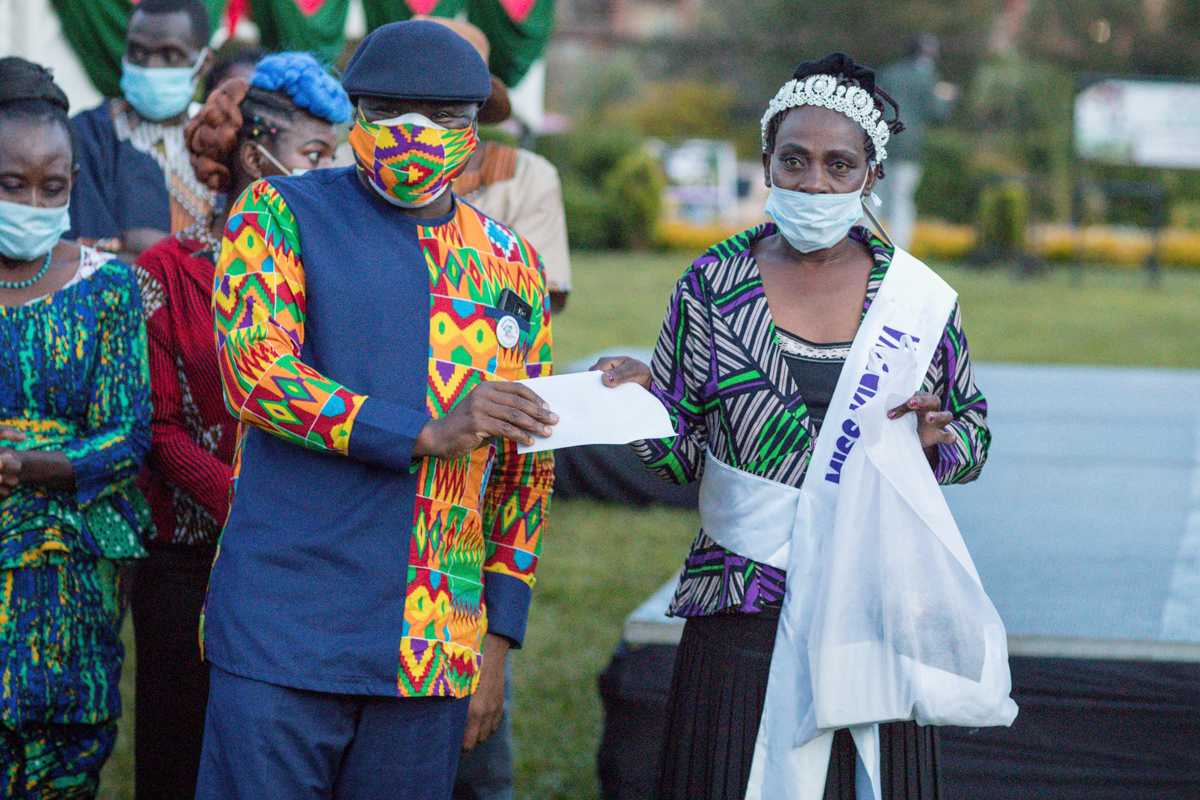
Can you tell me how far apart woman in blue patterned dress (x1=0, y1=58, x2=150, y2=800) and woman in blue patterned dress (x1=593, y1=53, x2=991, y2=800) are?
1146mm

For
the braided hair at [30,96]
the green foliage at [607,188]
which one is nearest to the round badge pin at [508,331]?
the braided hair at [30,96]

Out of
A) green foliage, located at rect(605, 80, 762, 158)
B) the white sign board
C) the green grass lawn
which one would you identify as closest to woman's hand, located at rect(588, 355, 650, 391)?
the green grass lawn

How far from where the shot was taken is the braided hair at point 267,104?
9.62ft

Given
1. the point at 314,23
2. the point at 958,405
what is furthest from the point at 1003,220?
the point at 958,405

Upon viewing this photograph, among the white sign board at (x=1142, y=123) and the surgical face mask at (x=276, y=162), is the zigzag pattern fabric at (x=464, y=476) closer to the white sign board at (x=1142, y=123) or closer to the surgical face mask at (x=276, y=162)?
the surgical face mask at (x=276, y=162)

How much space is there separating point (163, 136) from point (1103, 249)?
25123 mm

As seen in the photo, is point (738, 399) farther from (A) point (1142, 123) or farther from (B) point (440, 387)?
(A) point (1142, 123)

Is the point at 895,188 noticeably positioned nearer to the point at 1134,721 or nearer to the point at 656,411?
the point at 1134,721

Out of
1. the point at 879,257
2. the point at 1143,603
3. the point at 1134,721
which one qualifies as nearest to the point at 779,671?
the point at 879,257

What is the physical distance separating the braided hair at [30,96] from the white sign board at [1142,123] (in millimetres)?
24746

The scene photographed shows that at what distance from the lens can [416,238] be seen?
90.6 inches

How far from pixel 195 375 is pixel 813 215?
1381mm

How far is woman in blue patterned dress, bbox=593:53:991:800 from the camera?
8.33 feet

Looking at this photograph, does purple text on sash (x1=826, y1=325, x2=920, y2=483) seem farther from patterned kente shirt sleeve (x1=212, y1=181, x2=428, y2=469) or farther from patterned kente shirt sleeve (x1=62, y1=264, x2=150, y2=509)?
patterned kente shirt sleeve (x1=62, y1=264, x2=150, y2=509)
